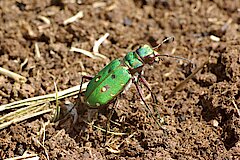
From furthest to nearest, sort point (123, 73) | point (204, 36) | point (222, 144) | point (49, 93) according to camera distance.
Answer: point (204, 36), point (49, 93), point (123, 73), point (222, 144)

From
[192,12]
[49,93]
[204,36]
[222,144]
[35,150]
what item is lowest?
[222,144]

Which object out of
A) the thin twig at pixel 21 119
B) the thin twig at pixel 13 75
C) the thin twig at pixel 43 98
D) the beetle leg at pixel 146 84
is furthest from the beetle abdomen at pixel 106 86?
the thin twig at pixel 13 75

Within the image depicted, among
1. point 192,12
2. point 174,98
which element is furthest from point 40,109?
point 192,12

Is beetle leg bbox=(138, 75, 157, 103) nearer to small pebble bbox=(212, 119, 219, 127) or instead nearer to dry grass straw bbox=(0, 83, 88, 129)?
small pebble bbox=(212, 119, 219, 127)

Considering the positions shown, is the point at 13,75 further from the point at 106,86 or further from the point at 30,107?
the point at 106,86

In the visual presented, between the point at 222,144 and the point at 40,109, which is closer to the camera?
the point at 222,144

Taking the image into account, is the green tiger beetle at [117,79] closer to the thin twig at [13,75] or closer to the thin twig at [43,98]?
the thin twig at [43,98]

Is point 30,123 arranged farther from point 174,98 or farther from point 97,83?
point 174,98

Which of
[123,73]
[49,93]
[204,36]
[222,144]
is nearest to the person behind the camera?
[222,144]
